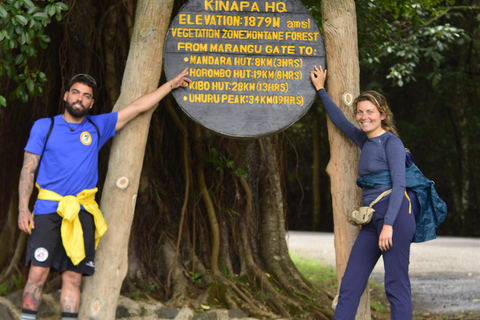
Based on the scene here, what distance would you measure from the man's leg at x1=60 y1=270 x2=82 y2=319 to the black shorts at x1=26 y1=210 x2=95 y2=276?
4cm

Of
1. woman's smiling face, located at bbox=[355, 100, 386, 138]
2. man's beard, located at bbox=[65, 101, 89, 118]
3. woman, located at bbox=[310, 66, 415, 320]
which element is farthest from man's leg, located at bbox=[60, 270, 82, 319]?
woman's smiling face, located at bbox=[355, 100, 386, 138]

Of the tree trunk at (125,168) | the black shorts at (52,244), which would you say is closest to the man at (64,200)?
the black shorts at (52,244)

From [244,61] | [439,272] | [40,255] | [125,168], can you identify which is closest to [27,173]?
[40,255]

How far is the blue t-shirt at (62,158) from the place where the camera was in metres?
3.67

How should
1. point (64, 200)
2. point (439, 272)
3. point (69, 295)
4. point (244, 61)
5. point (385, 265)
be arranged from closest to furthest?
point (385, 265) → point (64, 200) → point (69, 295) → point (244, 61) → point (439, 272)

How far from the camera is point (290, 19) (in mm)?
3969

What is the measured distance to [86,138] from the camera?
3.80 meters

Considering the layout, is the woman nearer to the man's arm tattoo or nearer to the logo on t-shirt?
the logo on t-shirt

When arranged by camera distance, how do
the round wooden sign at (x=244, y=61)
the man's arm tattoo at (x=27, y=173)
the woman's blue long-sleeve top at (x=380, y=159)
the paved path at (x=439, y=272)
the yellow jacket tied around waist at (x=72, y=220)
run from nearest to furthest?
the woman's blue long-sleeve top at (x=380, y=159)
the yellow jacket tied around waist at (x=72, y=220)
the man's arm tattoo at (x=27, y=173)
the round wooden sign at (x=244, y=61)
the paved path at (x=439, y=272)

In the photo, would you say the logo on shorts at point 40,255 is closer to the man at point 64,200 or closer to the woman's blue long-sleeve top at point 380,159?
the man at point 64,200

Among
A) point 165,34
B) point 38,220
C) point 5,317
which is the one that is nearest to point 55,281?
point 5,317

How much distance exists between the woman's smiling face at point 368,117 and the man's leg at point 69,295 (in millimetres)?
2133

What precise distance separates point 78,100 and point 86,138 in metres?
0.26

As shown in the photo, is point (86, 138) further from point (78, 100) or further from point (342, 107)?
point (342, 107)
